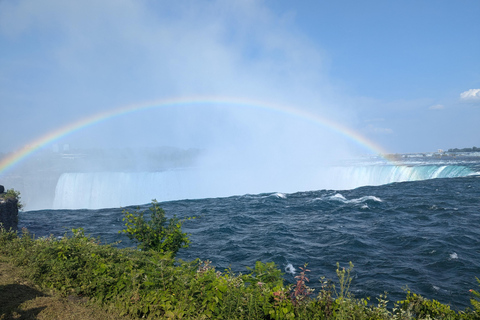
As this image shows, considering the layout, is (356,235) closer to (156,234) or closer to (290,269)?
(290,269)

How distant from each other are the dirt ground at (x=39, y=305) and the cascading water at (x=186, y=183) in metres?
29.3

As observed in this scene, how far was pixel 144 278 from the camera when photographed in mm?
4270

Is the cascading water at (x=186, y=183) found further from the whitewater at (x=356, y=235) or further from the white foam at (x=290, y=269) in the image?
the white foam at (x=290, y=269)

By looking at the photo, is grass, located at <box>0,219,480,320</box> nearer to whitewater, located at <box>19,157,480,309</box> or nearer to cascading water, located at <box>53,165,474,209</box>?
whitewater, located at <box>19,157,480,309</box>

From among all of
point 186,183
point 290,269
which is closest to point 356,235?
point 290,269

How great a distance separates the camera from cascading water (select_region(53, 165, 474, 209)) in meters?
32.1

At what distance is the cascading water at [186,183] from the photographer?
32.1 m

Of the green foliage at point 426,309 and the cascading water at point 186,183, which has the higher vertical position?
the cascading water at point 186,183

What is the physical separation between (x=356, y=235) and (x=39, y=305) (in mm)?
11896

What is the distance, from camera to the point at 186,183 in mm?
35062

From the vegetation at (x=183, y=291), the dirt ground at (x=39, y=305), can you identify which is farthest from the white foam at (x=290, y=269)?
the dirt ground at (x=39, y=305)

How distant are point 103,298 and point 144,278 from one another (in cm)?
72

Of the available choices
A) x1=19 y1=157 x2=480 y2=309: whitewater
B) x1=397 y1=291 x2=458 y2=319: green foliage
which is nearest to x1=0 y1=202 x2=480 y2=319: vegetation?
x1=397 y1=291 x2=458 y2=319: green foliage

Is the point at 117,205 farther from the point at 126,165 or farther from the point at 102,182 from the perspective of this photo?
the point at 126,165
